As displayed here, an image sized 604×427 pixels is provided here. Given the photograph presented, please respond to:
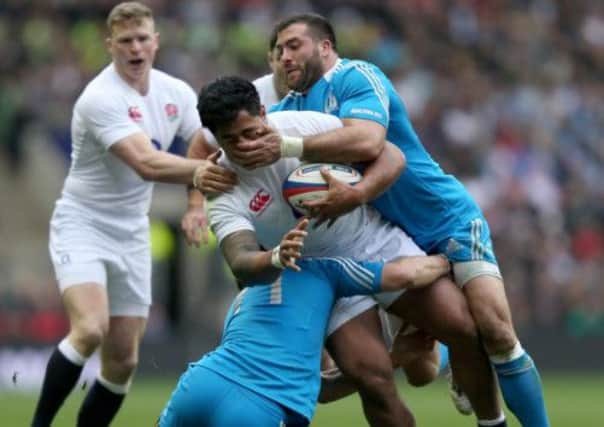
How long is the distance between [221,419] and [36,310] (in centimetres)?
1007

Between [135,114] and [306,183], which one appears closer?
[306,183]

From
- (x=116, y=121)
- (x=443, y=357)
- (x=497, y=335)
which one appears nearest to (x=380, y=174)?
(x=497, y=335)

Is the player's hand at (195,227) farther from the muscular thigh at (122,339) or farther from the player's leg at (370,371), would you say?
the player's leg at (370,371)

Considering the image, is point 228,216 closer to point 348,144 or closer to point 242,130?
point 242,130

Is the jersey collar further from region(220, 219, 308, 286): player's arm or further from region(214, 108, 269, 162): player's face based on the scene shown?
region(220, 219, 308, 286): player's arm

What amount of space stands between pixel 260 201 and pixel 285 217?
166 mm

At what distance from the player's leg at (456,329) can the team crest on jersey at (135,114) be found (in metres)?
2.26

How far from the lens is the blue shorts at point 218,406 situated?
7.33m

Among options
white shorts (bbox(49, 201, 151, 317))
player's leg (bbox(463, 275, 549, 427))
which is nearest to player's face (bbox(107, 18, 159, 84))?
white shorts (bbox(49, 201, 151, 317))

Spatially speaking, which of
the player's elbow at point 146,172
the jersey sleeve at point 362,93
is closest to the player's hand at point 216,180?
the jersey sleeve at point 362,93

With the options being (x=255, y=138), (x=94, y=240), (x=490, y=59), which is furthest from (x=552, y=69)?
(x=255, y=138)

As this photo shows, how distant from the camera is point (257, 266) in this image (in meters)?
7.44

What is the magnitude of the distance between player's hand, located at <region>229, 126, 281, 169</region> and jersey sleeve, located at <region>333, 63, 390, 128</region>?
0.49m

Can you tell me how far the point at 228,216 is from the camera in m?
7.72
